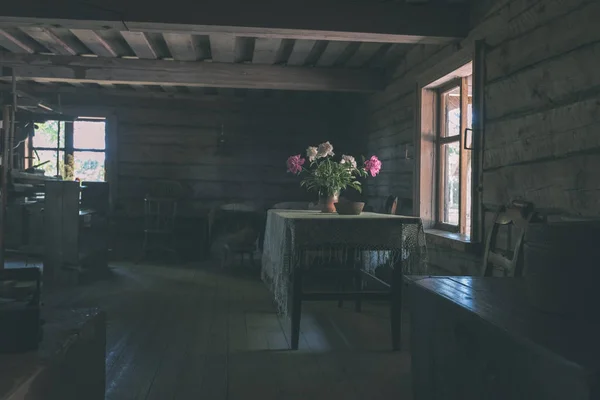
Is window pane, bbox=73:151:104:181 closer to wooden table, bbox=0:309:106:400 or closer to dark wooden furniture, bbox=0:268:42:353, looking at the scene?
wooden table, bbox=0:309:106:400

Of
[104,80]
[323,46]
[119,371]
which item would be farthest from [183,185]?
[119,371]

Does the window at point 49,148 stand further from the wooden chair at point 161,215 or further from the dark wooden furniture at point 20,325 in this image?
the dark wooden furniture at point 20,325

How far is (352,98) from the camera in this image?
26.8 ft

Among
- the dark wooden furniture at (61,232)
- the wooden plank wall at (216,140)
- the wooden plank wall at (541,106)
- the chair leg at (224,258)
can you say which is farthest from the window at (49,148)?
the wooden plank wall at (541,106)

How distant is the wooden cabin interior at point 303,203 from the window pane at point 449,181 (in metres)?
0.02

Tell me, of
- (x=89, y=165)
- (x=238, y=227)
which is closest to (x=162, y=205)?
(x=238, y=227)

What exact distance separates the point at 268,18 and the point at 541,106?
2176 mm

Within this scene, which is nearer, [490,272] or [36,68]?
[490,272]

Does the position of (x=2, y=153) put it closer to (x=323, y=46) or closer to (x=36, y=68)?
(x=36, y=68)

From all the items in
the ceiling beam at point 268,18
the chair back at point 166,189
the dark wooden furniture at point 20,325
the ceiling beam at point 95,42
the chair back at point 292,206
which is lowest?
the dark wooden furniture at point 20,325

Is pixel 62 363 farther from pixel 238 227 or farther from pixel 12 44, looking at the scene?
pixel 238 227

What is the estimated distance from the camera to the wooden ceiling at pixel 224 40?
411 centimetres

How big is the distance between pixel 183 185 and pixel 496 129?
5.66m

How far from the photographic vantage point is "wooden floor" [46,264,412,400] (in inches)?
110
